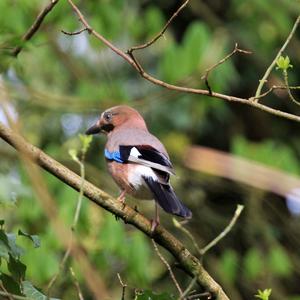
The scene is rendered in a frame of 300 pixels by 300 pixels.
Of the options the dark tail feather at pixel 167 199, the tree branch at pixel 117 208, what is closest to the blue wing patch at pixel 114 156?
the dark tail feather at pixel 167 199

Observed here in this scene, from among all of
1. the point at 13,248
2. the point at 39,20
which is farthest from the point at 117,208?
the point at 39,20

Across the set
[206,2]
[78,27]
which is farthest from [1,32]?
[206,2]

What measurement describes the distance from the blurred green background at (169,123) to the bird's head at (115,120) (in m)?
1.05

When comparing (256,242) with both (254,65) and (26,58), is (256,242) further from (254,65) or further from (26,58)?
(26,58)

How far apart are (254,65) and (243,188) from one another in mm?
1663

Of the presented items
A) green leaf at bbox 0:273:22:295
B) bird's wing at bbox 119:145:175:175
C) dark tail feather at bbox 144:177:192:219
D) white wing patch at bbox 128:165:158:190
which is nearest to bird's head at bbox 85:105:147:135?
bird's wing at bbox 119:145:175:175

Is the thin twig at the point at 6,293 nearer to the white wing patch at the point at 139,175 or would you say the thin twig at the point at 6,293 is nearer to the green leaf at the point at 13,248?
the green leaf at the point at 13,248

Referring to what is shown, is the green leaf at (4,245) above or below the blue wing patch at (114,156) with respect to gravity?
above

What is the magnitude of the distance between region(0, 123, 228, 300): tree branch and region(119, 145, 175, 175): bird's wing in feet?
1.99

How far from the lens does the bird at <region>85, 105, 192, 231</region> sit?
421cm

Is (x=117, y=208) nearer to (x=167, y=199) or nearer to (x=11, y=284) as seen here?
(x=167, y=199)

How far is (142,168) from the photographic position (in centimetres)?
451

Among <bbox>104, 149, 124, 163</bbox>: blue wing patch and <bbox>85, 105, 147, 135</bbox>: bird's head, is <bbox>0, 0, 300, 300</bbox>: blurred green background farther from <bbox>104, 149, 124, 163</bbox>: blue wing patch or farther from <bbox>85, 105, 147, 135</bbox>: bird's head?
<bbox>104, 149, 124, 163</bbox>: blue wing patch

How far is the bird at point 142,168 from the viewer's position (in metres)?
4.21
